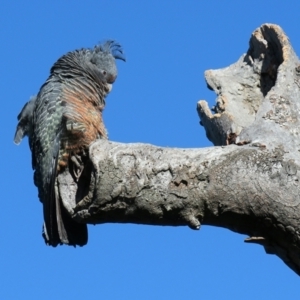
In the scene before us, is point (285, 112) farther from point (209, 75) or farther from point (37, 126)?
point (37, 126)

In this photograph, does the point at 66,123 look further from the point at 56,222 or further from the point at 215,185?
the point at 215,185

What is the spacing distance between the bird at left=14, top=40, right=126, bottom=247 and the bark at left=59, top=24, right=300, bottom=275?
0.38 ft

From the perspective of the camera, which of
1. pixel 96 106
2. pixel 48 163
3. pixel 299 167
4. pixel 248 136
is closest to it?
pixel 299 167

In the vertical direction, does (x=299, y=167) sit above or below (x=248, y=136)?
below

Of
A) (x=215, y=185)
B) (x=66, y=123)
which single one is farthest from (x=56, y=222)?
(x=215, y=185)

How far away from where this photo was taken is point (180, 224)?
3.64 meters

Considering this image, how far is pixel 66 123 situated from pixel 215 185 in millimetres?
993

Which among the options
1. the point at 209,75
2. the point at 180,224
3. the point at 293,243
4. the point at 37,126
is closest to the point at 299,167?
the point at 293,243

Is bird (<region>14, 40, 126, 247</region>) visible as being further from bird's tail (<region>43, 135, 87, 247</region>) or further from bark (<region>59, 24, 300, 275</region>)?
bark (<region>59, 24, 300, 275</region>)

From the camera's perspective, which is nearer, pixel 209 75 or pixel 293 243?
pixel 293 243

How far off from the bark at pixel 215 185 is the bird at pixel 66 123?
117 millimetres

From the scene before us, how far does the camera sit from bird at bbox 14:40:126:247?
4.01 meters

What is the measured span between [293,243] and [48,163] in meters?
1.33

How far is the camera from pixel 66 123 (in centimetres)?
415
